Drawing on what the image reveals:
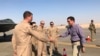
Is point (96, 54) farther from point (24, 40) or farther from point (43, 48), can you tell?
point (24, 40)

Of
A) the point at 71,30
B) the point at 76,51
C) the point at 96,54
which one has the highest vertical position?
the point at 71,30

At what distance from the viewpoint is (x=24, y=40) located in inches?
273

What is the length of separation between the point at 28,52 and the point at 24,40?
30 cm

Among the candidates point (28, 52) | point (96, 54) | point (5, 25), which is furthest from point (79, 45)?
point (5, 25)

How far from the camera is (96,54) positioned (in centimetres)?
1673

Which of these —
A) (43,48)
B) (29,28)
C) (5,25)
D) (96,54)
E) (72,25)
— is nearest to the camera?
(29,28)

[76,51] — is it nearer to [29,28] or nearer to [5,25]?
[29,28]

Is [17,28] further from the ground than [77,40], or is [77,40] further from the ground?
[17,28]

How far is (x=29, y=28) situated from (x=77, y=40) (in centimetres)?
358

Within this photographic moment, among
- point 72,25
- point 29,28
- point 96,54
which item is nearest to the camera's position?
point 29,28

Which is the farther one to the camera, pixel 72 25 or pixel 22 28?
pixel 72 25

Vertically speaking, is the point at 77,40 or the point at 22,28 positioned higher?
the point at 22,28

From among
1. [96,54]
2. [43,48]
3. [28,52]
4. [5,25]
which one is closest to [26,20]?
[28,52]

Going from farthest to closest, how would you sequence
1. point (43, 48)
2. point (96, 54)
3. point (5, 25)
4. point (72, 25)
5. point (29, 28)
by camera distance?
point (5, 25) → point (96, 54) → point (43, 48) → point (72, 25) → point (29, 28)
